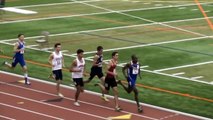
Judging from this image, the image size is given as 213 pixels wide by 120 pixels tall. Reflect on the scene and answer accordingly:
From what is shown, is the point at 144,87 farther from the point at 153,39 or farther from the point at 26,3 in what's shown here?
the point at 26,3

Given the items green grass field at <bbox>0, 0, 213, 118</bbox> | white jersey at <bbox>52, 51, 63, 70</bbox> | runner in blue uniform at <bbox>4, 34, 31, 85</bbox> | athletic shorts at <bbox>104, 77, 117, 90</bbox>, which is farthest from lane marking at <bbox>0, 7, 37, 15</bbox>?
athletic shorts at <bbox>104, 77, 117, 90</bbox>

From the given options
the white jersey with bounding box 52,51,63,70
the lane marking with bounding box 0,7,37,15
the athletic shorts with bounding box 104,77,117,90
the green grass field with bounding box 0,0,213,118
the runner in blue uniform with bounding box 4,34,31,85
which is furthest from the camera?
the lane marking with bounding box 0,7,37,15

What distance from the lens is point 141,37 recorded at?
3391 cm

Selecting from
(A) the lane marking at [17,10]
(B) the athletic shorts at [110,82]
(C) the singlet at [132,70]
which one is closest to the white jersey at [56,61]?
(B) the athletic shorts at [110,82]

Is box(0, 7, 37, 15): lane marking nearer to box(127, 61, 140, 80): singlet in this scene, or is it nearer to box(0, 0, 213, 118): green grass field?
box(0, 0, 213, 118): green grass field

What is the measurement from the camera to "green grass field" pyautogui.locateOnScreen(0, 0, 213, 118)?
22828mm

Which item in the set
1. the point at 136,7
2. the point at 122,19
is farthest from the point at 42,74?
the point at 136,7

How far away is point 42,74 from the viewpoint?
974 inches

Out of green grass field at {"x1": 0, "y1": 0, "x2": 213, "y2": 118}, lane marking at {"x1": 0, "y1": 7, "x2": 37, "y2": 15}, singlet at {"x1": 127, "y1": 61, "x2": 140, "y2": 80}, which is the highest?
singlet at {"x1": 127, "y1": 61, "x2": 140, "y2": 80}

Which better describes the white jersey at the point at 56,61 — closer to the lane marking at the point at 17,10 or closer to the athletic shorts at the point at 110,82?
the athletic shorts at the point at 110,82

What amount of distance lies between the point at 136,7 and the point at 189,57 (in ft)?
58.7

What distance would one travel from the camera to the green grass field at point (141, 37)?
2283 cm

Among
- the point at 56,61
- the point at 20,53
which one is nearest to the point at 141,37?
the point at 20,53

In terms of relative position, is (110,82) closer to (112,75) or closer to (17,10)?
(112,75)
